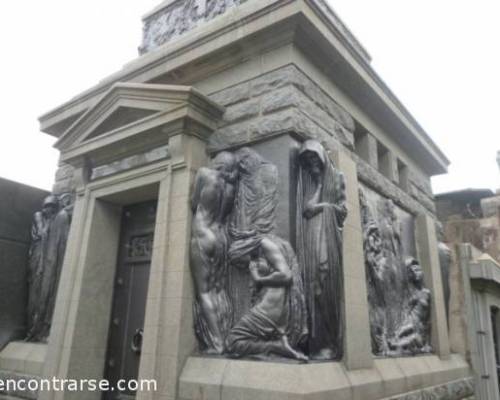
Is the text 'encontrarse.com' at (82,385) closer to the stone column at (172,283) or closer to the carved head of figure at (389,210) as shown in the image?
the stone column at (172,283)

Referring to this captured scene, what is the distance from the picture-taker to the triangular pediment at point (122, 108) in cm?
516

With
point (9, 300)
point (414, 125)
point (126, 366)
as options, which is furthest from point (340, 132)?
point (9, 300)

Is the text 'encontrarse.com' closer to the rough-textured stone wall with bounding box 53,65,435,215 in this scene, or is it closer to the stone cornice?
the rough-textured stone wall with bounding box 53,65,435,215

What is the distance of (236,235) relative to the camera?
182 inches

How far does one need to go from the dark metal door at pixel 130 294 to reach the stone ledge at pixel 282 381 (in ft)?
4.86

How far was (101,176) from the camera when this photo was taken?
6059 mm

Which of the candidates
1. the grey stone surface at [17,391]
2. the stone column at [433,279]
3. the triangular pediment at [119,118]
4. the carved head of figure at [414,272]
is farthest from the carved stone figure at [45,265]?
the stone column at [433,279]

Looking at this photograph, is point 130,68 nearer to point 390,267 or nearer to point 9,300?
point 9,300

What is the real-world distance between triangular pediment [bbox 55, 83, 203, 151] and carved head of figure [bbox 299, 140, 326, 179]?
62.6 inches

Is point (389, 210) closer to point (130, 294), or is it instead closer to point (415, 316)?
point (415, 316)

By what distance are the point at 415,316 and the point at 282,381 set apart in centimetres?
425

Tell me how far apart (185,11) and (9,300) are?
595 cm

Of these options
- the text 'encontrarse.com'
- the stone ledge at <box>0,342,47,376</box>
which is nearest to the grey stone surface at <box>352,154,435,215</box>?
the text 'encontrarse.com'

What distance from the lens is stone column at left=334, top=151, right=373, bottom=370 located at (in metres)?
→ 4.52
